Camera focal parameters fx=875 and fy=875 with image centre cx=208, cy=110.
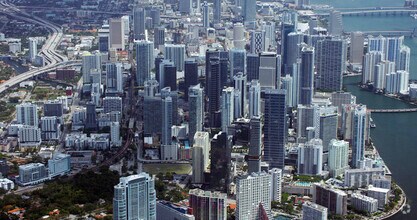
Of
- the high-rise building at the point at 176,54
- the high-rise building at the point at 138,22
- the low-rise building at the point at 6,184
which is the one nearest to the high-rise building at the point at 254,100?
the high-rise building at the point at 176,54

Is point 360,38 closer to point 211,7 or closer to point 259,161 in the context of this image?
point 211,7

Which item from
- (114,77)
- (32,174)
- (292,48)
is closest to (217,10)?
(292,48)

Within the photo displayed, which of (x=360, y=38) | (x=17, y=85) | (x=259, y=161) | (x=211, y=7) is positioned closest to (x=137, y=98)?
(x=17, y=85)

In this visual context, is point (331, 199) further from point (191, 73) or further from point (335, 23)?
point (335, 23)

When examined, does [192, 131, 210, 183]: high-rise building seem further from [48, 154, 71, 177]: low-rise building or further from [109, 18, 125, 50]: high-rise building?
[109, 18, 125, 50]: high-rise building

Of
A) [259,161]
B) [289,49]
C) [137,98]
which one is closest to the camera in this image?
[259,161]

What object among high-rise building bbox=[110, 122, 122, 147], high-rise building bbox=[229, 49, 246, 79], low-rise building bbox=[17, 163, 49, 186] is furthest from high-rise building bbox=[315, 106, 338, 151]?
low-rise building bbox=[17, 163, 49, 186]
